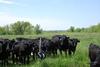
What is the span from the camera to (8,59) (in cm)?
2069

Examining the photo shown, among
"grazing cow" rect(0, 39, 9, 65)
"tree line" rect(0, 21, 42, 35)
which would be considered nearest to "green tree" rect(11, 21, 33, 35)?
"tree line" rect(0, 21, 42, 35)

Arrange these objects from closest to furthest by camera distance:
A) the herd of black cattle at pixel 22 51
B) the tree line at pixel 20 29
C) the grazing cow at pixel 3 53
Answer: the grazing cow at pixel 3 53, the herd of black cattle at pixel 22 51, the tree line at pixel 20 29

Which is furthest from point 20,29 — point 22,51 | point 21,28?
point 22,51

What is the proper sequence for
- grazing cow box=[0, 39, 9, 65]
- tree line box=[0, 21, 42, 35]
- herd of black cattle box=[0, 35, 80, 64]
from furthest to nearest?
1. tree line box=[0, 21, 42, 35]
2. herd of black cattle box=[0, 35, 80, 64]
3. grazing cow box=[0, 39, 9, 65]

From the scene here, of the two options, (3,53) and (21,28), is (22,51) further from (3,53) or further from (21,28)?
(21,28)

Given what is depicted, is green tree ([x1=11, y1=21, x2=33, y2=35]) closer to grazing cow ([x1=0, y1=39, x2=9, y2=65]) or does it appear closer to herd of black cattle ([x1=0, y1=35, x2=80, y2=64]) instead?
herd of black cattle ([x1=0, y1=35, x2=80, y2=64])

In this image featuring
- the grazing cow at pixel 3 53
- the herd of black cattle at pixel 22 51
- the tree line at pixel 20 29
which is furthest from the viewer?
the tree line at pixel 20 29

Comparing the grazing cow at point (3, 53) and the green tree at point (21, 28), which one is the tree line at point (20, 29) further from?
the grazing cow at point (3, 53)

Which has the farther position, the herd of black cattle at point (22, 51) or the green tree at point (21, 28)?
the green tree at point (21, 28)

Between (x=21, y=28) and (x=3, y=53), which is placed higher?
(x=21, y=28)

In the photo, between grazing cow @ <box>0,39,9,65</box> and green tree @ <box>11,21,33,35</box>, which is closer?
grazing cow @ <box>0,39,9,65</box>

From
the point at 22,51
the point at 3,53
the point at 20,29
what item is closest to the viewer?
the point at 3,53

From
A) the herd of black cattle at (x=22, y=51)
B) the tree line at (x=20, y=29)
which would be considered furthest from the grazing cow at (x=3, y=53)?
the tree line at (x=20, y=29)

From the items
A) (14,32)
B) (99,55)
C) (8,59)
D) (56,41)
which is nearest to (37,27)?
(14,32)
